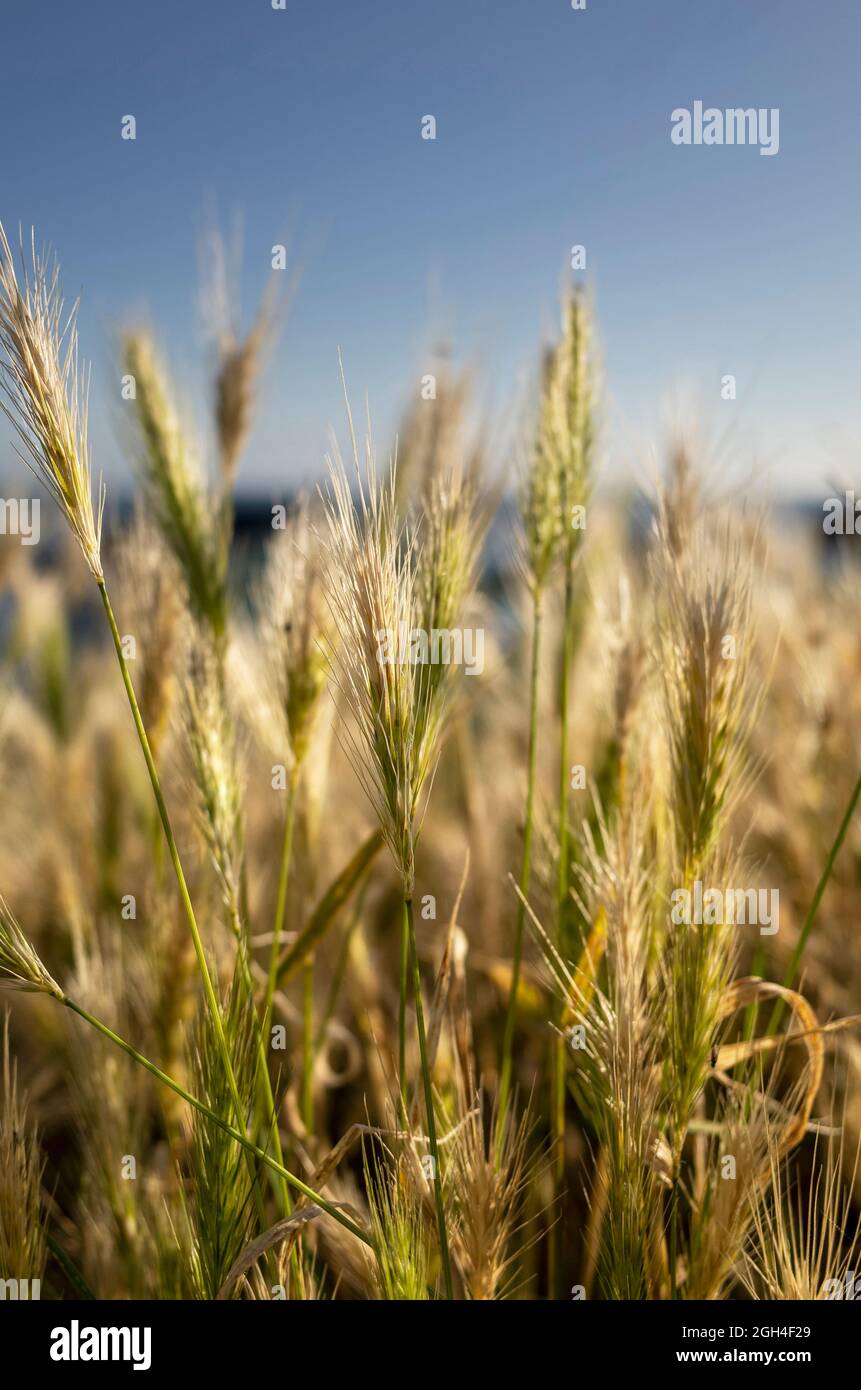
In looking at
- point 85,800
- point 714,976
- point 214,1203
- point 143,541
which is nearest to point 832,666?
point 714,976

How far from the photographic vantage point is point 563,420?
0.82 meters

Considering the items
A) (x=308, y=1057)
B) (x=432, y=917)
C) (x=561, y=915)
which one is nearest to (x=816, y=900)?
(x=561, y=915)

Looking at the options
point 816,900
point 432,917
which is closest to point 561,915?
point 432,917

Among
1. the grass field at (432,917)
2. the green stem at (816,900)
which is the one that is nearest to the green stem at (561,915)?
the grass field at (432,917)

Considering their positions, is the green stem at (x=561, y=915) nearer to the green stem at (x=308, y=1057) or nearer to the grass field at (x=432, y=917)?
the grass field at (x=432, y=917)

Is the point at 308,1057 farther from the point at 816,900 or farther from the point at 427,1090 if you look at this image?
the point at 816,900

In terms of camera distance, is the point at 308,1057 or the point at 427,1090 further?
the point at 308,1057

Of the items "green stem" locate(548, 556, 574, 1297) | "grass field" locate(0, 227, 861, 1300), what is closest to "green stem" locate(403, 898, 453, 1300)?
"grass field" locate(0, 227, 861, 1300)

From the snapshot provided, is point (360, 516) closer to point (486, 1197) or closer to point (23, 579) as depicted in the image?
point (486, 1197)

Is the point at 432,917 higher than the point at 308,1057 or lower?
higher

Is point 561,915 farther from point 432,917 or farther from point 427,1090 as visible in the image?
point 427,1090

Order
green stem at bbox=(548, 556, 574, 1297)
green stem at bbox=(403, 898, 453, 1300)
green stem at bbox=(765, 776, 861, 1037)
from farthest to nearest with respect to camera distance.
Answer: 1. green stem at bbox=(548, 556, 574, 1297)
2. green stem at bbox=(765, 776, 861, 1037)
3. green stem at bbox=(403, 898, 453, 1300)

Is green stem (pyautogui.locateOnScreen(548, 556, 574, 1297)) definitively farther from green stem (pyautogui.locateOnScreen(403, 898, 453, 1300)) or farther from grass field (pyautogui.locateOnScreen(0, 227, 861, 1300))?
green stem (pyautogui.locateOnScreen(403, 898, 453, 1300))
